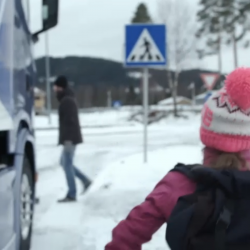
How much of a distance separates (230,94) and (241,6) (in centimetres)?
5228

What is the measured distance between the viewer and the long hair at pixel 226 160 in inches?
84.2

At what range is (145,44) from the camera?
375 inches

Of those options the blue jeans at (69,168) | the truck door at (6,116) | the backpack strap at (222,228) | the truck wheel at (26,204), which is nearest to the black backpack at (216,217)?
the backpack strap at (222,228)

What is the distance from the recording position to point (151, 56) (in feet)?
31.3

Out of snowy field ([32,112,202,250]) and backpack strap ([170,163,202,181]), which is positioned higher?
backpack strap ([170,163,202,181])

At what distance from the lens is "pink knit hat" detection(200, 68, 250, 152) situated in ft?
7.13

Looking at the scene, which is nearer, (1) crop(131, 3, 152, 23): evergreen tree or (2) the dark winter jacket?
(2) the dark winter jacket

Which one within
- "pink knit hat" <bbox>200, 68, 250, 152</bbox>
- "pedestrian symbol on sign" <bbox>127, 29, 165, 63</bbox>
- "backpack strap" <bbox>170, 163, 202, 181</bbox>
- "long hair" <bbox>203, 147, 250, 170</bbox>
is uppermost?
"pedestrian symbol on sign" <bbox>127, 29, 165, 63</bbox>

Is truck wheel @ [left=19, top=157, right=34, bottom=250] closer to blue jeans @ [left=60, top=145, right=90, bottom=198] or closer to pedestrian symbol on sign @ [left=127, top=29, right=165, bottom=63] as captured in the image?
blue jeans @ [left=60, top=145, right=90, bottom=198]

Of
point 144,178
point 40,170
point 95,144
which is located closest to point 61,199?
point 144,178

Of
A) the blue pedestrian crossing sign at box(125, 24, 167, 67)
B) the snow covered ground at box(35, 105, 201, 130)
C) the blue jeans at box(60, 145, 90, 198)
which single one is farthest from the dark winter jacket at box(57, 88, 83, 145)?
the snow covered ground at box(35, 105, 201, 130)

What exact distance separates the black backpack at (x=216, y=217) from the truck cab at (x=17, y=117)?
1.65 meters

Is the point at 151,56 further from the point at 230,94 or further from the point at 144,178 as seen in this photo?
the point at 230,94

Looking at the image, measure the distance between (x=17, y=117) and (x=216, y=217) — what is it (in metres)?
2.76
